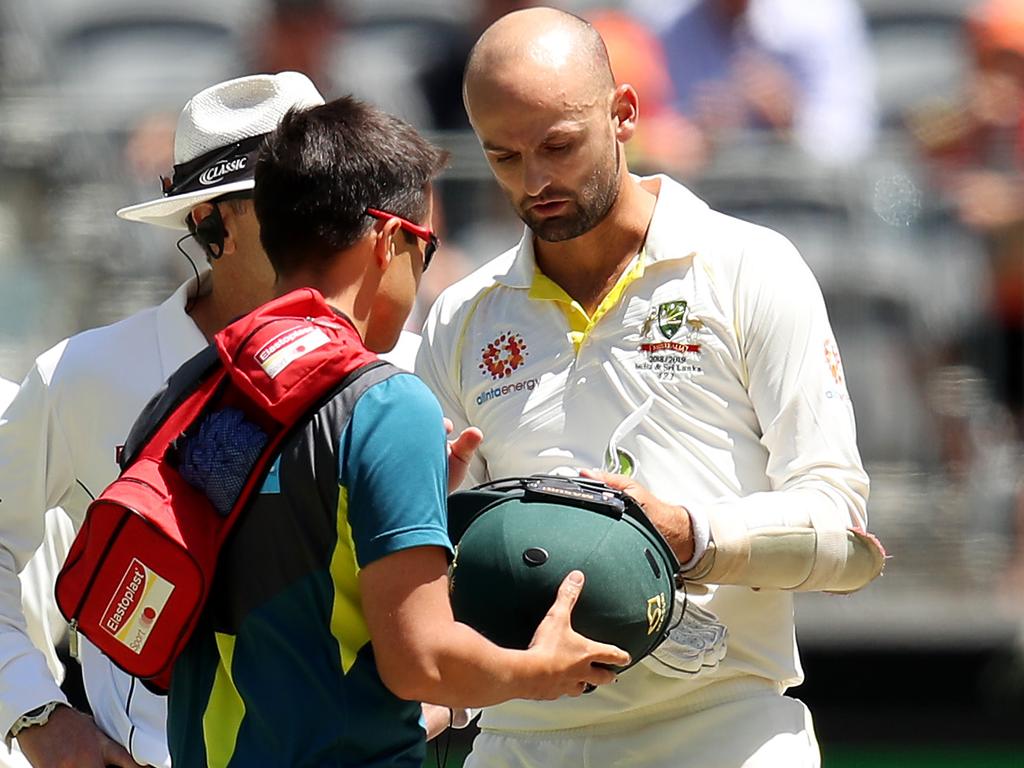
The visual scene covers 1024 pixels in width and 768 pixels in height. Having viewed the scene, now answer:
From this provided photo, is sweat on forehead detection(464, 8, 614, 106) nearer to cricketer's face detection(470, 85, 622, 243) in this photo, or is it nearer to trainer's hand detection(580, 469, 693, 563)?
cricketer's face detection(470, 85, 622, 243)

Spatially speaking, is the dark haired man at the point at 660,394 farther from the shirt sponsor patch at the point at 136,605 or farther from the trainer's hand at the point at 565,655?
the shirt sponsor patch at the point at 136,605

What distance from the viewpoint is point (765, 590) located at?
150 inches

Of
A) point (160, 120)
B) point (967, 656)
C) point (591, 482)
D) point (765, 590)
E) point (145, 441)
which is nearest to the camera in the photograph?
point (145, 441)

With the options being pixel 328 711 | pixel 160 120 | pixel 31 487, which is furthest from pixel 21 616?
pixel 160 120

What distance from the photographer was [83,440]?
4.03 m

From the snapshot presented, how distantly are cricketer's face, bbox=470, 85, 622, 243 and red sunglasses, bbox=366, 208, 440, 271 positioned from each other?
59 centimetres

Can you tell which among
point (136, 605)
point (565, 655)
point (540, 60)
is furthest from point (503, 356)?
point (136, 605)

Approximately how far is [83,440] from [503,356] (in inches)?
34.7

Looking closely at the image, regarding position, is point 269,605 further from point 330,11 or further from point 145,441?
point 330,11

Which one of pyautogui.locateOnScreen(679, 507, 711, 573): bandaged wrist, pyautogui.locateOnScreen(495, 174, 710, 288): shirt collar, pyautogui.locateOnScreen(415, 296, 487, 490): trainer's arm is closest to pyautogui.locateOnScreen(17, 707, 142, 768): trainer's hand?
pyautogui.locateOnScreen(415, 296, 487, 490): trainer's arm

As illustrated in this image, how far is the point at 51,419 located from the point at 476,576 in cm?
120

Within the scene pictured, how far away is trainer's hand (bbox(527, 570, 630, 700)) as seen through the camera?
2988mm

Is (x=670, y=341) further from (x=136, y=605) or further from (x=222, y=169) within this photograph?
(x=136, y=605)

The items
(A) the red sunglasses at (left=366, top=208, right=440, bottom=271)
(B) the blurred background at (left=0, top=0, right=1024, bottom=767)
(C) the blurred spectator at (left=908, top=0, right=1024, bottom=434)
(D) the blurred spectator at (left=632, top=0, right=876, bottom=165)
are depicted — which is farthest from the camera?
(D) the blurred spectator at (left=632, top=0, right=876, bottom=165)
